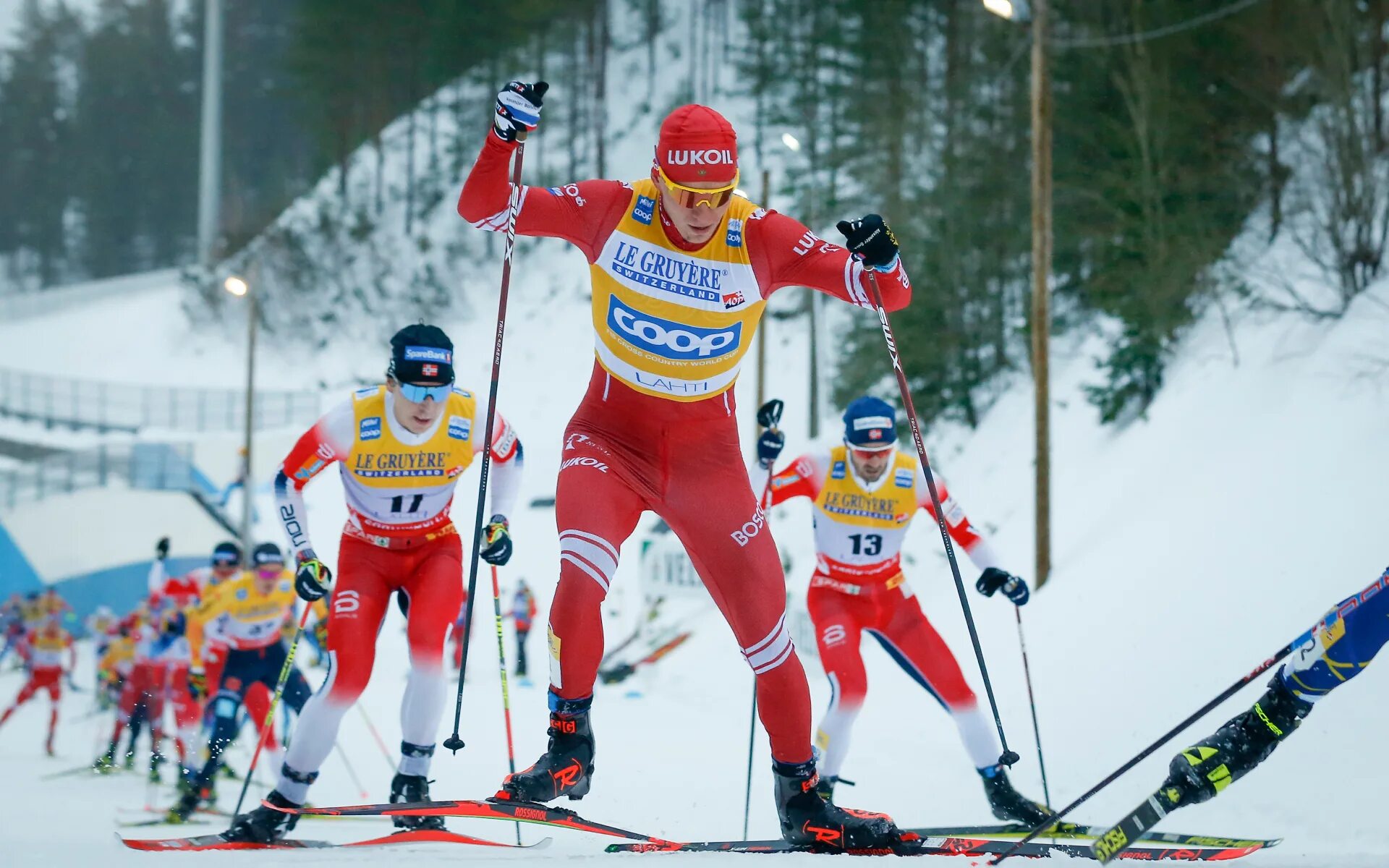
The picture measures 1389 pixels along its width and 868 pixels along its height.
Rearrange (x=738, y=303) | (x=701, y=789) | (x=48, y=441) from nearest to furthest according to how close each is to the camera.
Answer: (x=738, y=303)
(x=701, y=789)
(x=48, y=441)

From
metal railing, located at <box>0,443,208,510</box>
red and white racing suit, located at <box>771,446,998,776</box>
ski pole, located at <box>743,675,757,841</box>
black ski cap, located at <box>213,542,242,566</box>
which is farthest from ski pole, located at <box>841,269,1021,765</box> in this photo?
metal railing, located at <box>0,443,208,510</box>

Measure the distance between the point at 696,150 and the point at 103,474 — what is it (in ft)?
88.0

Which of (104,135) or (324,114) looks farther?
(104,135)

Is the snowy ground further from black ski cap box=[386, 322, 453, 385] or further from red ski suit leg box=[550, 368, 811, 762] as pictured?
black ski cap box=[386, 322, 453, 385]

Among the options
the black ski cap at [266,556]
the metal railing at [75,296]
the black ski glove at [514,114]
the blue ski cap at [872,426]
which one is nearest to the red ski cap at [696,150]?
the black ski glove at [514,114]

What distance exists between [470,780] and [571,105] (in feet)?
130

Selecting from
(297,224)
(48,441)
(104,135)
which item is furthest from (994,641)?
(104,135)

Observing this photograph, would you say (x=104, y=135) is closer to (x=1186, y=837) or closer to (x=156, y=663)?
(x=156, y=663)

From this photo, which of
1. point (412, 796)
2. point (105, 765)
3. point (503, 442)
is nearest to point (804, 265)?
point (503, 442)

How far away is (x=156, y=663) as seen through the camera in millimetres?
12711

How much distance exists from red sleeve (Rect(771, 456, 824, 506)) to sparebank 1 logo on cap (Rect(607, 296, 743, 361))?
2920mm

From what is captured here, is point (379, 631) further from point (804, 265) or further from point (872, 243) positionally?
point (872, 243)

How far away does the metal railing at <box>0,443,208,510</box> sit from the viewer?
88.9 ft

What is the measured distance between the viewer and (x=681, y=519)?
14.1ft
